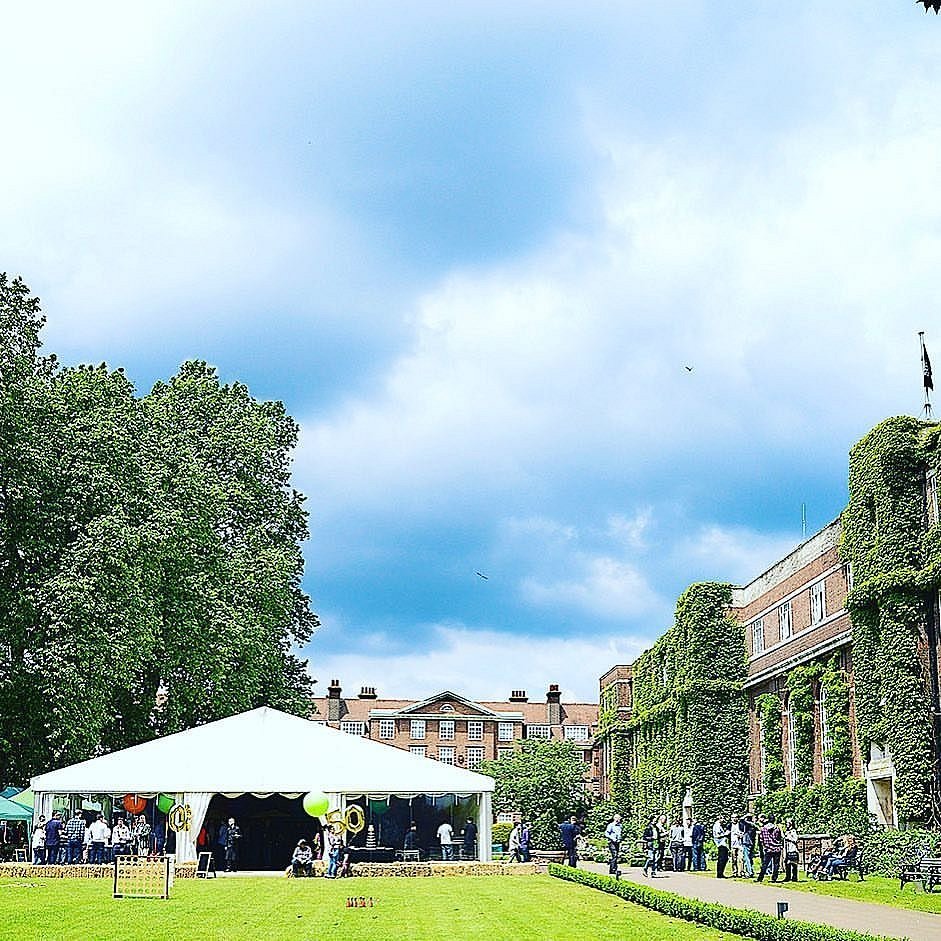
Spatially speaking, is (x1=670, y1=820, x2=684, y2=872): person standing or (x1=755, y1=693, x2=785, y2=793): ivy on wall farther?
(x1=755, y1=693, x2=785, y2=793): ivy on wall

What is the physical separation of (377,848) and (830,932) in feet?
65.0

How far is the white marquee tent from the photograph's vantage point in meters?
33.0

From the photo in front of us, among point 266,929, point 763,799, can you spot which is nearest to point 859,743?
point 763,799

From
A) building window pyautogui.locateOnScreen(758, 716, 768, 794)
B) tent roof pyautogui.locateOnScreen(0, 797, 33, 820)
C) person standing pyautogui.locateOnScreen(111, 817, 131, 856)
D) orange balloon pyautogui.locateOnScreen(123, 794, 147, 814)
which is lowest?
person standing pyautogui.locateOnScreen(111, 817, 131, 856)

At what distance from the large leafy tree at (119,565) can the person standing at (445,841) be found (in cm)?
831

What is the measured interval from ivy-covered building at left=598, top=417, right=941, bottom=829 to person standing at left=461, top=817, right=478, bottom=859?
9.37 m

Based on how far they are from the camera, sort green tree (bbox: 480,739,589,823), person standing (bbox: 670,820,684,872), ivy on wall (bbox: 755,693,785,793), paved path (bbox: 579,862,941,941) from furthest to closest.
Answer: green tree (bbox: 480,739,589,823), ivy on wall (bbox: 755,693,785,793), person standing (bbox: 670,820,684,872), paved path (bbox: 579,862,941,941)

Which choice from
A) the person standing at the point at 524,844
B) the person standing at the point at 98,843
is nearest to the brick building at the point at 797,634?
the person standing at the point at 524,844

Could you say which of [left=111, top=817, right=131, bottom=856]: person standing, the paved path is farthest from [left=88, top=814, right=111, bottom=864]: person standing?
the paved path

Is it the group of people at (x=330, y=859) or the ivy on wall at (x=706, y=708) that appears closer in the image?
the group of people at (x=330, y=859)

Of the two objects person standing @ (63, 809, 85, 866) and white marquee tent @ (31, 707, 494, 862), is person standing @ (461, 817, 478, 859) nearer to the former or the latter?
white marquee tent @ (31, 707, 494, 862)

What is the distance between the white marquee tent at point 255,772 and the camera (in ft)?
108

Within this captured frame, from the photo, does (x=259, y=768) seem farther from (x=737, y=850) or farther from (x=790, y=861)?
(x=790, y=861)

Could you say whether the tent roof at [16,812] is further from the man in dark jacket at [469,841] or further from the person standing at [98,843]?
the man in dark jacket at [469,841]
